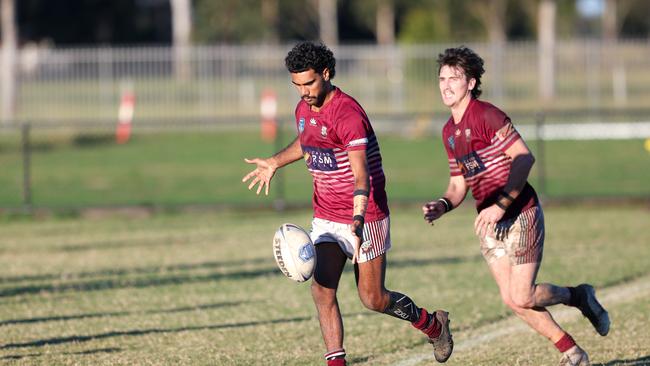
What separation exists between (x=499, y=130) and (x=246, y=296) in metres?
4.96

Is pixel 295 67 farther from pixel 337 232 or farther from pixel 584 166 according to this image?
pixel 584 166

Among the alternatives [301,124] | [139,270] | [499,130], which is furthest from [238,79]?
[499,130]

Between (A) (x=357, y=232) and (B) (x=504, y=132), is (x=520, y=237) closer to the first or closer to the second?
(B) (x=504, y=132)

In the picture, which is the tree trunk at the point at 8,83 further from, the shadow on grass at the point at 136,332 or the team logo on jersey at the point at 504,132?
the team logo on jersey at the point at 504,132

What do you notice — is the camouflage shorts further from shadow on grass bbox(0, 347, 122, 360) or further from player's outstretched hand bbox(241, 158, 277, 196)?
shadow on grass bbox(0, 347, 122, 360)

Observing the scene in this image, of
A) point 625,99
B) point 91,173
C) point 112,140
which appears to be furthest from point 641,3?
point 91,173

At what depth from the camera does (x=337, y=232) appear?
7.27 m

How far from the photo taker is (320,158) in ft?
23.8

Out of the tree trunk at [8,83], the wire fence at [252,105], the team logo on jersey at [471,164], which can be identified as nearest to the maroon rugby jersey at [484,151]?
the team logo on jersey at [471,164]

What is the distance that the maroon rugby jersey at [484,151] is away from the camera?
711 cm

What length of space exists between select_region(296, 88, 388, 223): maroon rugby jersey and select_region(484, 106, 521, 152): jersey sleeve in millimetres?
709

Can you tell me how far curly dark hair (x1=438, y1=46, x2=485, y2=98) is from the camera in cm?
725

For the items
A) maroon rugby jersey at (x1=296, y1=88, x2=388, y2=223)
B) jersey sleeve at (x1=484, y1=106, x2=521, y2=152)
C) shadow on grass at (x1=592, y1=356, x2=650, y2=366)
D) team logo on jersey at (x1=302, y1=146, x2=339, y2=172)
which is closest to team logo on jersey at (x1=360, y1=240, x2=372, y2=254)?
maroon rugby jersey at (x1=296, y1=88, x2=388, y2=223)

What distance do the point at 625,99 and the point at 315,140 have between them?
30.2 metres
